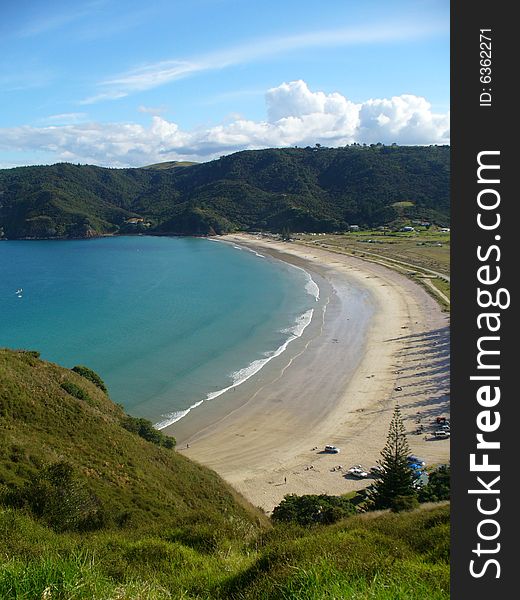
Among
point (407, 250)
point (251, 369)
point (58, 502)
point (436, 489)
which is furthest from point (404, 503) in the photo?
point (407, 250)

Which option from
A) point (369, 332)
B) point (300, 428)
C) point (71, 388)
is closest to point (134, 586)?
point (71, 388)

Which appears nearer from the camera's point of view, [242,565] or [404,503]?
[242,565]

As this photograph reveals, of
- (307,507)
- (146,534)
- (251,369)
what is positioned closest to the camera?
(146,534)

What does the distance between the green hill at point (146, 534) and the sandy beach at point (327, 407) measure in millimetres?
4425

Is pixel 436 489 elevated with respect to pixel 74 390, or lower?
lower

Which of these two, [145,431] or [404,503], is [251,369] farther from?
[404,503]

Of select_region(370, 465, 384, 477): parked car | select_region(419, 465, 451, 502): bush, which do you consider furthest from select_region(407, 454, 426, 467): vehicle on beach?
select_region(419, 465, 451, 502): bush

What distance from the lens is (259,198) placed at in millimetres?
162000

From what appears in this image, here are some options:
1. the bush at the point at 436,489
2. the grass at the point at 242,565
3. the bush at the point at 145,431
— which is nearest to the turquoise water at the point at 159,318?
the bush at the point at 145,431

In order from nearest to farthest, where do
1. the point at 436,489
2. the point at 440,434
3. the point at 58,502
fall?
the point at 58,502
the point at 436,489
the point at 440,434

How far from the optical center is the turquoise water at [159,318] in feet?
112

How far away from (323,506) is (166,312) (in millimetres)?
39441

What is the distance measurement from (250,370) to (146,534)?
25.5 metres

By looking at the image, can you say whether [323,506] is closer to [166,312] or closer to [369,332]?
[369,332]
